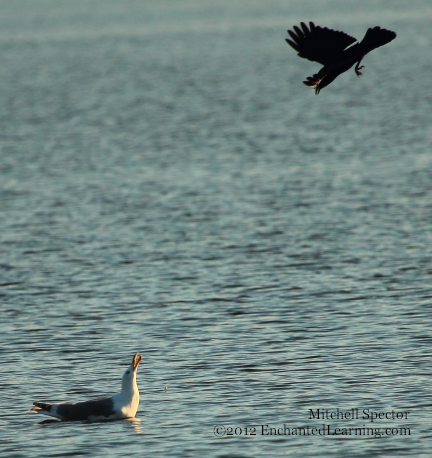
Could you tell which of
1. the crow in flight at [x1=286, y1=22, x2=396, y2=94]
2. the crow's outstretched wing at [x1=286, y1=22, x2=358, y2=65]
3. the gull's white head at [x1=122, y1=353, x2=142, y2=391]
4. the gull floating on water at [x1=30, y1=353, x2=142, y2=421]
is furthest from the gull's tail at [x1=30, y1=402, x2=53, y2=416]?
the crow's outstretched wing at [x1=286, y1=22, x2=358, y2=65]

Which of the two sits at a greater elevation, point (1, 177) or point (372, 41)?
point (1, 177)

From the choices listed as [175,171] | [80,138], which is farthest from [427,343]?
[80,138]

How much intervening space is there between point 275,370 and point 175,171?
2275 centimetres

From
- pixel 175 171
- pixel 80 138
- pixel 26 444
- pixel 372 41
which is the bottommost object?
pixel 26 444

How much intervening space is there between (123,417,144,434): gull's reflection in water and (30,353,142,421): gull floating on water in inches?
2.9

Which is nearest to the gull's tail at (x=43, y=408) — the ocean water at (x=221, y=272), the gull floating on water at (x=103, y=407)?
the gull floating on water at (x=103, y=407)

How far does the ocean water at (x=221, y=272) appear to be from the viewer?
1436 cm

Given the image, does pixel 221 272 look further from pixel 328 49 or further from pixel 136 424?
pixel 328 49

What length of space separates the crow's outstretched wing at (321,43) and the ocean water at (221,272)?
17.1 ft

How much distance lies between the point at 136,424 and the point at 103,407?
0.55 m

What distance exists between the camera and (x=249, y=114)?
56.4m

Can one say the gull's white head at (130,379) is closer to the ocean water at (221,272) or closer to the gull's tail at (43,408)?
the ocean water at (221,272)

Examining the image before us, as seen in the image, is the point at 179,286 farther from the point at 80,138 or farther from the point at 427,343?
A: the point at 80,138

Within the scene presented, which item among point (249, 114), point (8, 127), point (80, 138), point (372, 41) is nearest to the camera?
point (372, 41)
